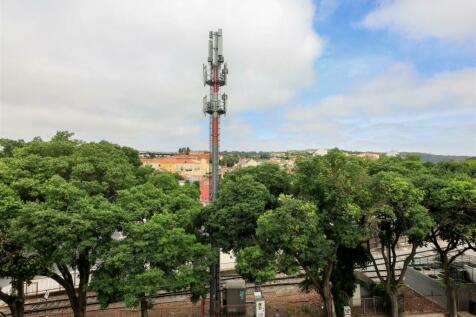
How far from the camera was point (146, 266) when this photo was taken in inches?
492

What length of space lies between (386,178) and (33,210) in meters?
13.7

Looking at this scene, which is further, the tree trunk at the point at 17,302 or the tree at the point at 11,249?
the tree trunk at the point at 17,302

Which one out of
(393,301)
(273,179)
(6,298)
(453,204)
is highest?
(273,179)

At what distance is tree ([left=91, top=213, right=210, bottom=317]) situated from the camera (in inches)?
461

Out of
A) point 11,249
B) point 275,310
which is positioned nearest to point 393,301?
point 275,310

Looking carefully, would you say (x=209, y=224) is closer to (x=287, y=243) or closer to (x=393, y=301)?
(x=287, y=243)

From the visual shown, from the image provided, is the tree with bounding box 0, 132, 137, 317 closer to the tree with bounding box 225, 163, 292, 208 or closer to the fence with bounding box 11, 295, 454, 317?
the fence with bounding box 11, 295, 454, 317

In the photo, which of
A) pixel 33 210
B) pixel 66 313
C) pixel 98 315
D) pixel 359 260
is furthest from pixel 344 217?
pixel 66 313

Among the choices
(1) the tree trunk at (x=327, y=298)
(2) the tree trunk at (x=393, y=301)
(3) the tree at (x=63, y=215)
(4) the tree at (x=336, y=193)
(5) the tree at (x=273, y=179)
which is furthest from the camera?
(2) the tree trunk at (x=393, y=301)

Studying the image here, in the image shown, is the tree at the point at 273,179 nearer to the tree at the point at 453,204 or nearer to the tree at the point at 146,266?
the tree at the point at 146,266

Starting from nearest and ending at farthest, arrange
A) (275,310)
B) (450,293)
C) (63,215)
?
1. (63,215)
2. (450,293)
3. (275,310)

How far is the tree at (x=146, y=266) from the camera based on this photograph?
11.7m

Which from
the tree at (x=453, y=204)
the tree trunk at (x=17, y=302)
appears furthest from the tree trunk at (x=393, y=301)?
the tree trunk at (x=17, y=302)

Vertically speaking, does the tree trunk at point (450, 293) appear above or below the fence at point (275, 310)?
above
